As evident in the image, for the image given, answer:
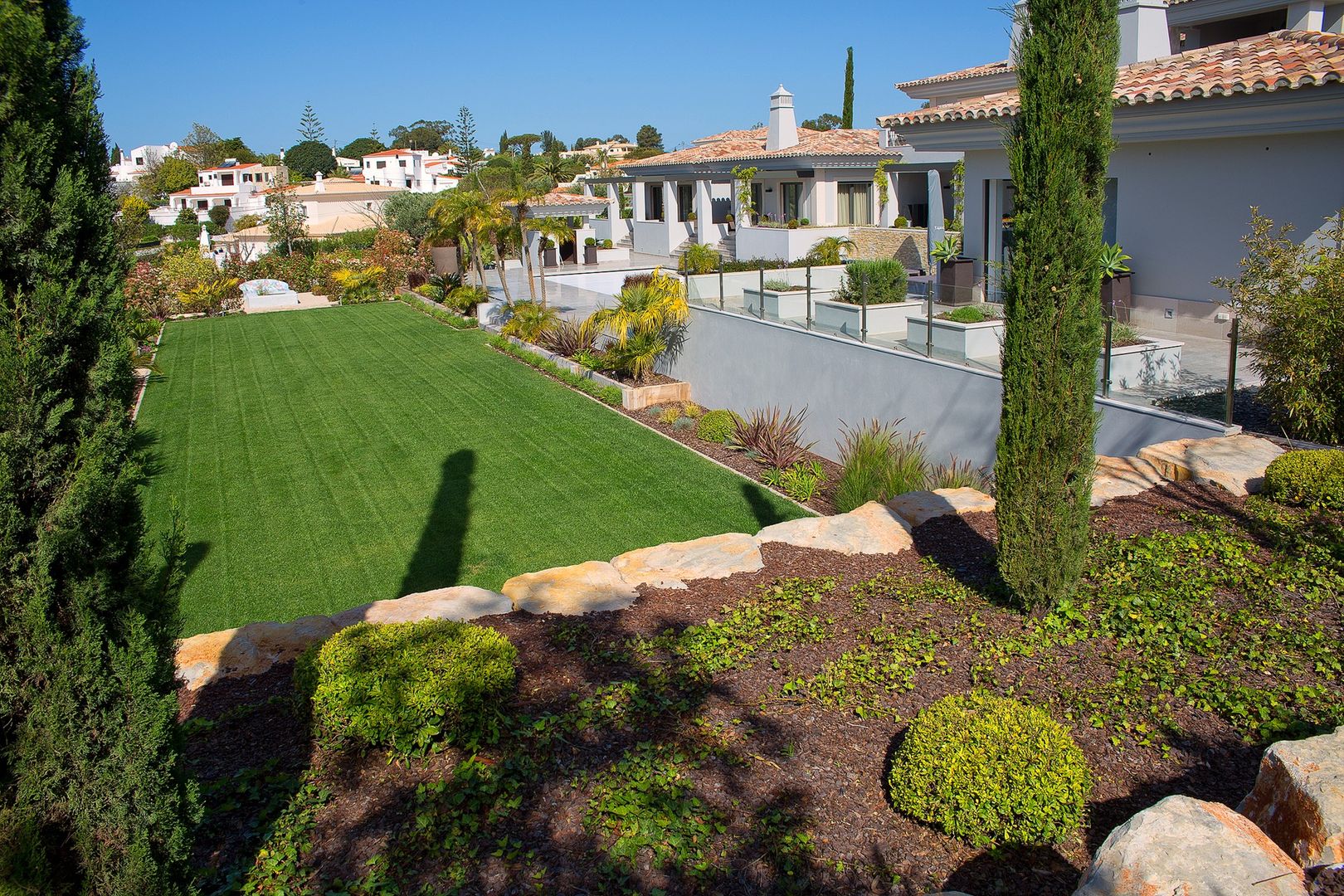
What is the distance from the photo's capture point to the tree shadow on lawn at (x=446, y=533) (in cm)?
990

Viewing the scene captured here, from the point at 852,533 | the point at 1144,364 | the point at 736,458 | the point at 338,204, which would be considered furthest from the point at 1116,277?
the point at 338,204

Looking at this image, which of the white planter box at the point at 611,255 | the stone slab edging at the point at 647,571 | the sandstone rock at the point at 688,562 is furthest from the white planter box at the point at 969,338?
the white planter box at the point at 611,255

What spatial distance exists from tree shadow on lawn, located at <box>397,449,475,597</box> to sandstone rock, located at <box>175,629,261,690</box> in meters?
3.07

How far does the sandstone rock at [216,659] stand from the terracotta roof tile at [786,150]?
26.6 meters

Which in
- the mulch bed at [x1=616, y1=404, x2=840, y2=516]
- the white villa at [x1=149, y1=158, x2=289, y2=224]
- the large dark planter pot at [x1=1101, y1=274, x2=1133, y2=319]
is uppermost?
the white villa at [x1=149, y1=158, x2=289, y2=224]

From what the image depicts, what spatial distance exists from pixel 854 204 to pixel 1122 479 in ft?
79.6

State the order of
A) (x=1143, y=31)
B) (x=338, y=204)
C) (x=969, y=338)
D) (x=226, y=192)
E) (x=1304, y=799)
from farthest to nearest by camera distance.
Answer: (x=226, y=192) < (x=338, y=204) < (x=1143, y=31) < (x=969, y=338) < (x=1304, y=799)

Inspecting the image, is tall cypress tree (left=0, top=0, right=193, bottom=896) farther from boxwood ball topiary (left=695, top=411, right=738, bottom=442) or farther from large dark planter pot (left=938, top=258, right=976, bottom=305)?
large dark planter pot (left=938, top=258, right=976, bottom=305)

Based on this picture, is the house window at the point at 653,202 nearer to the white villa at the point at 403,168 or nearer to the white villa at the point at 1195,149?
the white villa at the point at 1195,149

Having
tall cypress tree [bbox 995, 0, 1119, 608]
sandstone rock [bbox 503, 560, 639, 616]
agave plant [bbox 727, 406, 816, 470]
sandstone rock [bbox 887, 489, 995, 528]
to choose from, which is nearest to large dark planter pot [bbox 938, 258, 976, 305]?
agave plant [bbox 727, 406, 816, 470]

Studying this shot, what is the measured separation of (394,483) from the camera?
43.6 feet

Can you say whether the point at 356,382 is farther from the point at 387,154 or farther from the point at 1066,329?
the point at 387,154

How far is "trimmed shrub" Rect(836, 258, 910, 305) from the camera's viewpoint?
14.1 metres

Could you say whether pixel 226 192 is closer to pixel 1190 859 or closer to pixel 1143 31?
pixel 1143 31
